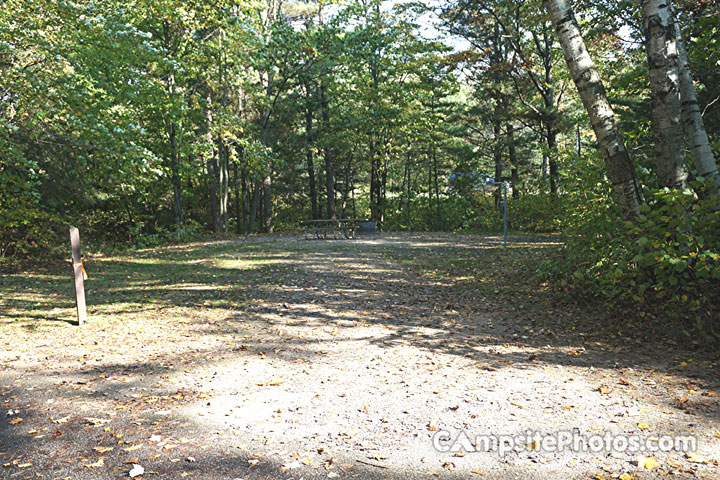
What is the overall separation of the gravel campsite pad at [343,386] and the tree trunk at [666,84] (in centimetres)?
177

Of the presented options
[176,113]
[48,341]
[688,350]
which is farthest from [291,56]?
[688,350]

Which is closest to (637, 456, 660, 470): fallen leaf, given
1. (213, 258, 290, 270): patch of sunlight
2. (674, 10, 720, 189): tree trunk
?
(674, 10, 720, 189): tree trunk

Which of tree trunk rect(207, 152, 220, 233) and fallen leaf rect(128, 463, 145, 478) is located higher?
tree trunk rect(207, 152, 220, 233)

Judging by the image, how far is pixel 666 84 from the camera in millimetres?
5156

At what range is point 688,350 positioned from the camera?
180 inches

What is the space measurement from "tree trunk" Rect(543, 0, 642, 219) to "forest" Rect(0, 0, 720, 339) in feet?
0.06

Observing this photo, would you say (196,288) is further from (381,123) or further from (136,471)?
(381,123)

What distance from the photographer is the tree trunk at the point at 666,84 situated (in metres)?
5.09

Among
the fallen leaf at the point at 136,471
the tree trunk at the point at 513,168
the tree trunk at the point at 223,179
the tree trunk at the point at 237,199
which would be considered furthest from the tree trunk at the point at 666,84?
the tree trunk at the point at 237,199

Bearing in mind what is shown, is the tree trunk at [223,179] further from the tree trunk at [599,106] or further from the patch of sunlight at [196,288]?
the tree trunk at [599,106]

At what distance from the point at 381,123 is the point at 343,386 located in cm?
1858

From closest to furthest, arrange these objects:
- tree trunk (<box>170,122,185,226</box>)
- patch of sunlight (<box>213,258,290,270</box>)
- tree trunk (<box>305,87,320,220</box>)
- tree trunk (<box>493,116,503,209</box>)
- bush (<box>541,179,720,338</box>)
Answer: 1. bush (<box>541,179,720,338</box>)
2. patch of sunlight (<box>213,258,290,270</box>)
3. tree trunk (<box>170,122,185,226</box>)
4. tree trunk (<box>493,116,503,209</box>)
5. tree trunk (<box>305,87,320,220</box>)

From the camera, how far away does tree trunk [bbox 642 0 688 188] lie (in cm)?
509

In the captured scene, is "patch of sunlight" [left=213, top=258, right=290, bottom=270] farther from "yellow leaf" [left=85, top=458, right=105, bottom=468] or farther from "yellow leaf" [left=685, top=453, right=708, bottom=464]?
"yellow leaf" [left=685, top=453, right=708, bottom=464]
